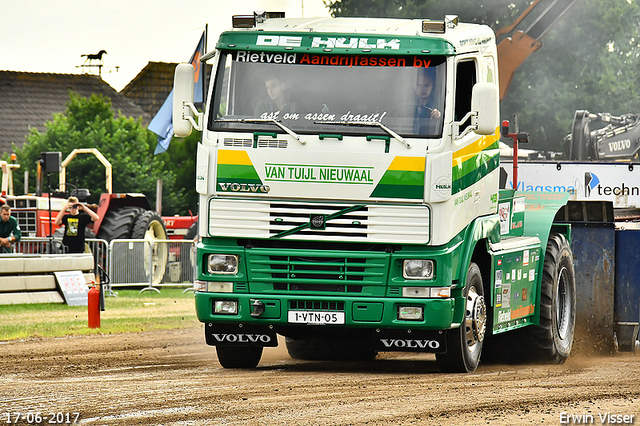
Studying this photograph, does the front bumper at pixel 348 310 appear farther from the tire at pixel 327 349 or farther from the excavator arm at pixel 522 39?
the excavator arm at pixel 522 39

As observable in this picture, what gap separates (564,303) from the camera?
1377 cm

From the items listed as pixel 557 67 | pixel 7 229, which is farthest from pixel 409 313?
pixel 557 67

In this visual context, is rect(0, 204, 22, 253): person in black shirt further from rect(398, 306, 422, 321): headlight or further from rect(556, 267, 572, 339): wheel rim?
rect(398, 306, 422, 321): headlight

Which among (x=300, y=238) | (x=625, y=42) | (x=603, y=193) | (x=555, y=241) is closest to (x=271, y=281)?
(x=300, y=238)

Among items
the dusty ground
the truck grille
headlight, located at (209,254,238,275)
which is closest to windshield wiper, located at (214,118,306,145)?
the truck grille

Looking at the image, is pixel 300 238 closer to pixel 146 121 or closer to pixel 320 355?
pixel 320 355

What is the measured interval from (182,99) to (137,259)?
1538 cm

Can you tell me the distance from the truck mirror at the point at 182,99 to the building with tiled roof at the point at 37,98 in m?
49.3

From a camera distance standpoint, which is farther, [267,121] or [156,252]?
[156,252]

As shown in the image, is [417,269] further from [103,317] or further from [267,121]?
[103,317]

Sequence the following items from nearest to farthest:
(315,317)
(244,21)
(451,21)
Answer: (315,317) → (244,21) → (451,21)

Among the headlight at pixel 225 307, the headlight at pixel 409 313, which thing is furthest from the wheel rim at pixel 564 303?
the headlight at pixel 225 307

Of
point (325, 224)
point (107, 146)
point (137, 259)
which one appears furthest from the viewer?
point (107, 146)

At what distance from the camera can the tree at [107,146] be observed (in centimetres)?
4956
